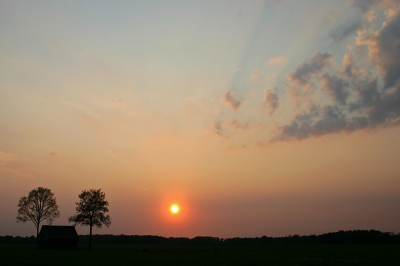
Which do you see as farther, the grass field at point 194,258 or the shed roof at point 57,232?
the shed roof at point 57,232

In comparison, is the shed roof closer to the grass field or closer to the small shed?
the small shed

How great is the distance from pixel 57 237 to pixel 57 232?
2.23 metres

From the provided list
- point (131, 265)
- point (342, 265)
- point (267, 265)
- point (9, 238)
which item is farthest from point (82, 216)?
A: point (9, 238)

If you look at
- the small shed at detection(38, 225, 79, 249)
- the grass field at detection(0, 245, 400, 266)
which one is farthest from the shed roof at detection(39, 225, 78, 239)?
the grass field at detection(0, 245, 400, 266)

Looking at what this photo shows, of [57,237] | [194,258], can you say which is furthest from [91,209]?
[194,258]

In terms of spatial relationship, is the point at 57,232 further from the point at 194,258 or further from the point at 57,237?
the point at 194,258

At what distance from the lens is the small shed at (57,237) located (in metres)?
82.3

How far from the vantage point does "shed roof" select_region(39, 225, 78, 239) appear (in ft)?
273

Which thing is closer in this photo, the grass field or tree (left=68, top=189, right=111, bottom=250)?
the grass field

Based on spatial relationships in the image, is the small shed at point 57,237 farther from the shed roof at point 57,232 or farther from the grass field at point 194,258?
the grass field at point 194,258

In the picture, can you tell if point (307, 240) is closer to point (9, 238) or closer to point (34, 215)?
point (34, 215)

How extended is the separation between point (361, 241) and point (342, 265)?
16763 cm

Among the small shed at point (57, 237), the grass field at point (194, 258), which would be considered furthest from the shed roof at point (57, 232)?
the grass field at point (194, 258)

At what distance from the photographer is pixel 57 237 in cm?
8325
